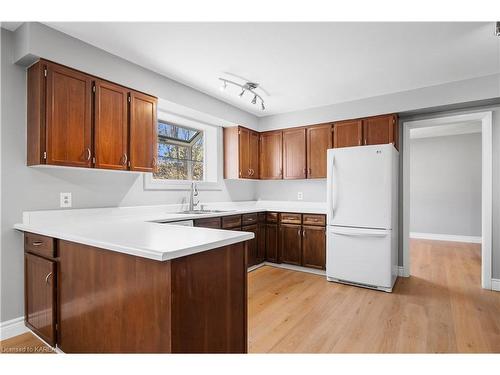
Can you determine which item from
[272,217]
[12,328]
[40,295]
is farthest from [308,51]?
[12,328]

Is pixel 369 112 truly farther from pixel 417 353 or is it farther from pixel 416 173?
→ pixel 416 173

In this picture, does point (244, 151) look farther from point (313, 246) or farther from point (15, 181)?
point (15, 181)

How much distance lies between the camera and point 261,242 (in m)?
4.18

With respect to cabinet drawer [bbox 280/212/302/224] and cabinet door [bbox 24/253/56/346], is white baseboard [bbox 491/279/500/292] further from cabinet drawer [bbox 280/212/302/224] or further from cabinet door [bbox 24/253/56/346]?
cabinet door [bbox 24/253/56/346]

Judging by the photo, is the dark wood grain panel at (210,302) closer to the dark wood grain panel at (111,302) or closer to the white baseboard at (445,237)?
the dark wood grain panel at (111,302)

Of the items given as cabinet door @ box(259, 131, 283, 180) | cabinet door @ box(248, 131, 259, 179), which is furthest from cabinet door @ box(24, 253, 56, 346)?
cabinet door @ box(259, 131, 283, 180)

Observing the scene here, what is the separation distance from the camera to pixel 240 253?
1.55 meters

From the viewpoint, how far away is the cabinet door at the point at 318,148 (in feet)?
13.3

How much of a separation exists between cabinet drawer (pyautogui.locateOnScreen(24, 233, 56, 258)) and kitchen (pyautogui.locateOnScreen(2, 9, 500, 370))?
0.06ft

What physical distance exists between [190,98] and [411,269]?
3931 millimetres

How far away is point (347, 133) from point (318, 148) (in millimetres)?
454

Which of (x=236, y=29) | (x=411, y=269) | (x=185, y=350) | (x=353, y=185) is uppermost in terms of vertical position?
(x=236, y=29)

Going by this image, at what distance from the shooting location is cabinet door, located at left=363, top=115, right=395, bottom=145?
363cm

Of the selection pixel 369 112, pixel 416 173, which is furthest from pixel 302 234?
pixel 416 173
